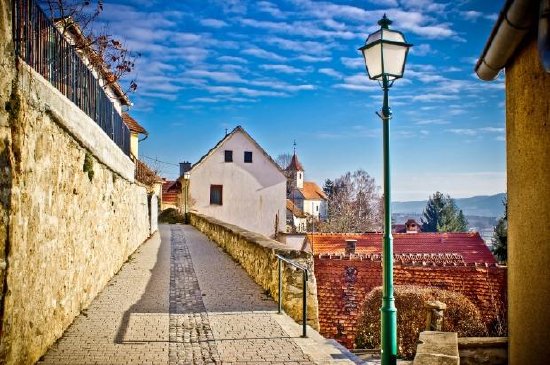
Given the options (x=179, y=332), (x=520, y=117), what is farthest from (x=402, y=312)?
(x=520, y=117)

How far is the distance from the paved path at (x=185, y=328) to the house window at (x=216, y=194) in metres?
26.0

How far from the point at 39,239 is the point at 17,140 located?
1.35 m

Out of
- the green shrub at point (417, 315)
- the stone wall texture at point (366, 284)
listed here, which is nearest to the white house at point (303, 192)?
the stone wall texture at point (366, 284)

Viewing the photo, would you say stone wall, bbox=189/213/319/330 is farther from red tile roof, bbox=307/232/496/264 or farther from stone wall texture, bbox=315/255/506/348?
red tile roof, bbox=307/232/496/264

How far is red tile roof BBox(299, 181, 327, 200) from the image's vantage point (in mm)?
96994

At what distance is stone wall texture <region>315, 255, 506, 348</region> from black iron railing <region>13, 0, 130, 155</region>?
28.3ft

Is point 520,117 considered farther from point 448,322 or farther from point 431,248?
point 431,248

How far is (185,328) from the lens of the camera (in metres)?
7.59

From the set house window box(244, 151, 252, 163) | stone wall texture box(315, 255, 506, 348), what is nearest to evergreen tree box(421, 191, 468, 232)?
house window box(244, 151, 252, 163)

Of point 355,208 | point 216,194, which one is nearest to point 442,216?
point 355,208

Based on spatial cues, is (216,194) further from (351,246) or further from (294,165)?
(294,165)

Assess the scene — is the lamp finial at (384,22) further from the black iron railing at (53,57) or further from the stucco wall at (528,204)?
the black iron railing at (53,57)

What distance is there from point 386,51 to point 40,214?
443 cm

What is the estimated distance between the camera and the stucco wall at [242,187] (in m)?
38.2
